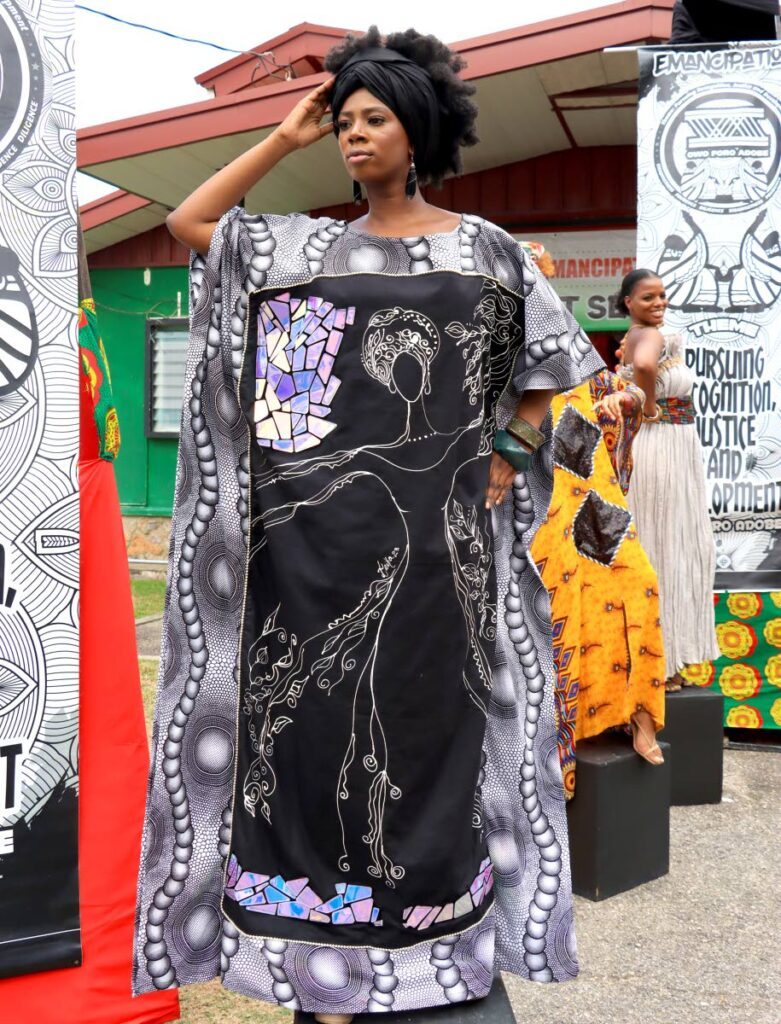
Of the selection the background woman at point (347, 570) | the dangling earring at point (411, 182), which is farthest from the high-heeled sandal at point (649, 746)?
the dangling earring at point (411, 182)

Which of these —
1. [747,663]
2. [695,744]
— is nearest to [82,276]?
[695,744]

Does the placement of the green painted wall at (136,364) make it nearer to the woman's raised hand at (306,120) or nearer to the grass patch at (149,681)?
the grass patch at (149,681)

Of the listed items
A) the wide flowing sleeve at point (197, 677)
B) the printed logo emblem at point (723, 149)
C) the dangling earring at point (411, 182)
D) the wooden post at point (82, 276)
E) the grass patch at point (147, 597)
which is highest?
the printed logo emblem at point (723, 149)

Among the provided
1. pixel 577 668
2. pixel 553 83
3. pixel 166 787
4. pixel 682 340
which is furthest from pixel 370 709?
pixel 553 83

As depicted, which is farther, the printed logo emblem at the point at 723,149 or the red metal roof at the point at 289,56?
the red metal roof at the point at 289,56

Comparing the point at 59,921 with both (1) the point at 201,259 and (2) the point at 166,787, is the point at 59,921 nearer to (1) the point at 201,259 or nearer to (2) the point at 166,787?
(2) the point at 166,787

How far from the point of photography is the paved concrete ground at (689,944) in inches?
104

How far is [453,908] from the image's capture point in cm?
212

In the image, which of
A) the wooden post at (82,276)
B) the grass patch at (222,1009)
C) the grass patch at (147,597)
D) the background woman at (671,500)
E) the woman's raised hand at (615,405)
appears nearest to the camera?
the wooden post at (82,276)

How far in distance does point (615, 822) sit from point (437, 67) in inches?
90.7

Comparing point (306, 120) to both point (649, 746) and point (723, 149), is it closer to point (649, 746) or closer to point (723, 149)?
point (649, 746)

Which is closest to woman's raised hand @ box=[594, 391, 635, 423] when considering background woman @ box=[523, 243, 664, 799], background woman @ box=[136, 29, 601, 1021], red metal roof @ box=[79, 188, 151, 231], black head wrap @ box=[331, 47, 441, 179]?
background woman @ box=[523, 243, 664, 799]

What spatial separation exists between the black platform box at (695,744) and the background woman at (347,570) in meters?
2.05

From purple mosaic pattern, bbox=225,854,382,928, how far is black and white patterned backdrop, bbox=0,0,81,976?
0.42 meters
